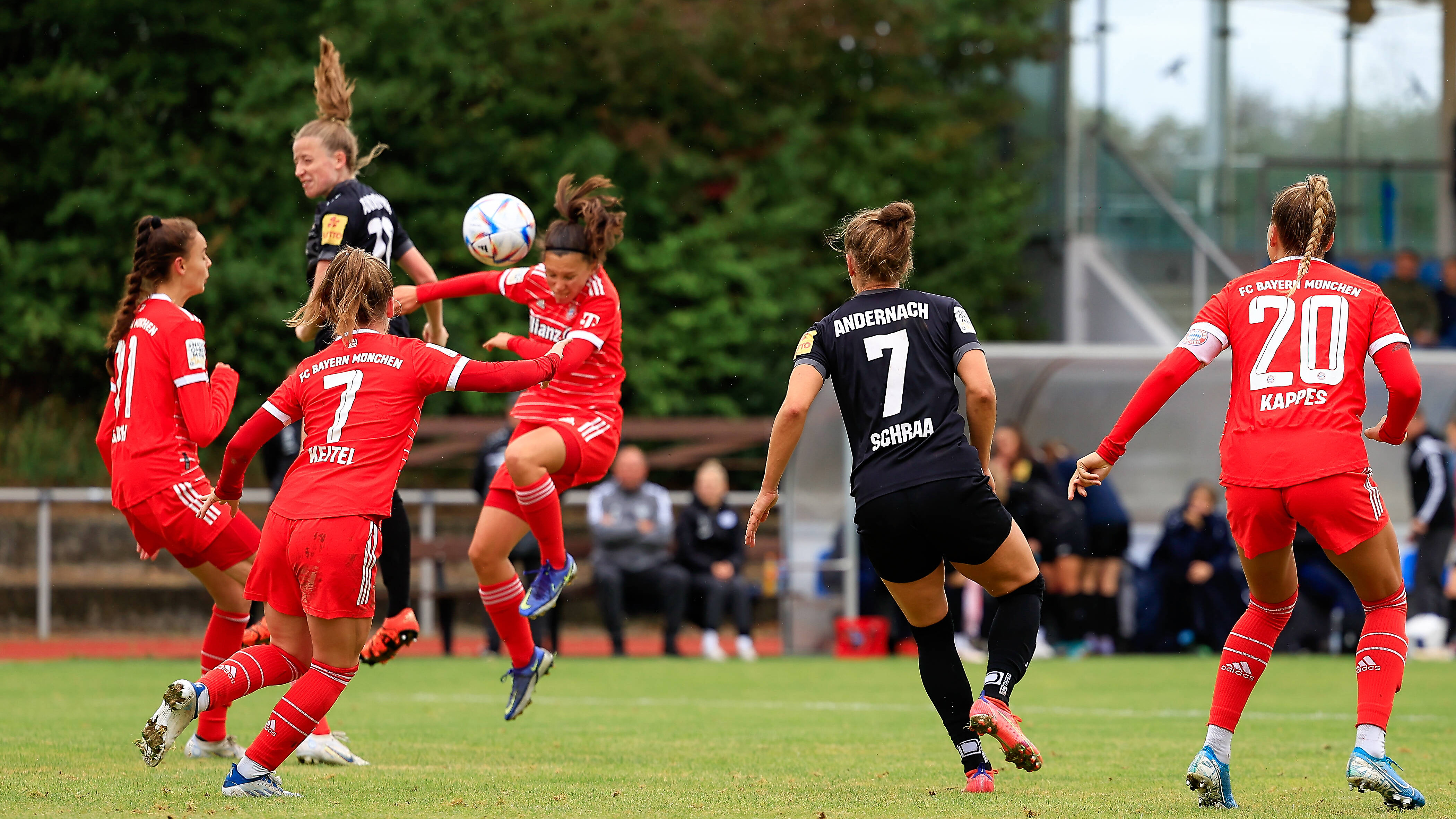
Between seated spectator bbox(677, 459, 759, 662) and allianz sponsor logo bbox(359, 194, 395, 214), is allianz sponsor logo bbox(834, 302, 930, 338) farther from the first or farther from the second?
seated spectator bbox(677, 459, 759, 662)

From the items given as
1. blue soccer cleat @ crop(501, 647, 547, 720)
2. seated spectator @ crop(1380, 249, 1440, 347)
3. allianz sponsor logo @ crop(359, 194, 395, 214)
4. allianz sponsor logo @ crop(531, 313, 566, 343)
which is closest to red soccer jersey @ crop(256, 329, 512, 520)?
allianz sponsor logo @ crop(359, 194, 395, 214)

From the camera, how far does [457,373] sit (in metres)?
5.83

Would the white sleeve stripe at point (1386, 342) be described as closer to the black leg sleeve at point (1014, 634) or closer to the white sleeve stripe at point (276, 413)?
the black leg sleeve at point (1014, 634)

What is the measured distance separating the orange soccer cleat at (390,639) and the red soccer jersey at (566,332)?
3.61 feet

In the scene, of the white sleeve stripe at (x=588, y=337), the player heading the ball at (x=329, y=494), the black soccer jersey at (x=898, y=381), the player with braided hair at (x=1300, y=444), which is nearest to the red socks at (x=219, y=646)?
the player heading the ball at (x=329, y=494)

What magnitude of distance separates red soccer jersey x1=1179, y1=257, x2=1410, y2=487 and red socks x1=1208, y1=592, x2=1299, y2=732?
0.54m

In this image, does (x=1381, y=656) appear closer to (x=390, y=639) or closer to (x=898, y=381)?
(x=898, y=381)


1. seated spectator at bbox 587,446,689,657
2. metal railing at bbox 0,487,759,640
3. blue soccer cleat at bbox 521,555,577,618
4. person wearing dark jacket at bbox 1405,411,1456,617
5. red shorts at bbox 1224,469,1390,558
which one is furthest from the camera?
metal railing at bbox 0,487,759,640

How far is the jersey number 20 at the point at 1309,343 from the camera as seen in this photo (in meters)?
5.56

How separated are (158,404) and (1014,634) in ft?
11.5

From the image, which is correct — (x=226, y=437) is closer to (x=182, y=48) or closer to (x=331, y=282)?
(x=182, y=48)

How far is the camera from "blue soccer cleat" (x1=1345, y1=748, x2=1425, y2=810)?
533cm

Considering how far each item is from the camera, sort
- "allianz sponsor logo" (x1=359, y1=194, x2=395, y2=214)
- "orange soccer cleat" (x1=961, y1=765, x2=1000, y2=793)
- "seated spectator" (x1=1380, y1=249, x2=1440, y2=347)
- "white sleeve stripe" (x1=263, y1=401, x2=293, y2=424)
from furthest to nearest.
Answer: "seated spectator" (x1=1380, y1=249, x2=1440, y2=347)
"allianz sponsor logo" (x1=359, y1=194, x2=395, y2=214)
"orange soccer cleat" (x1=961, y1=765, x2=1000, y2=793)
"white sleeve stripe" (x1=263, y1=401, x2=293, y2=424)

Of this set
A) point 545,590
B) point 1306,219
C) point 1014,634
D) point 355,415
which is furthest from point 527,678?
point 1306,219
